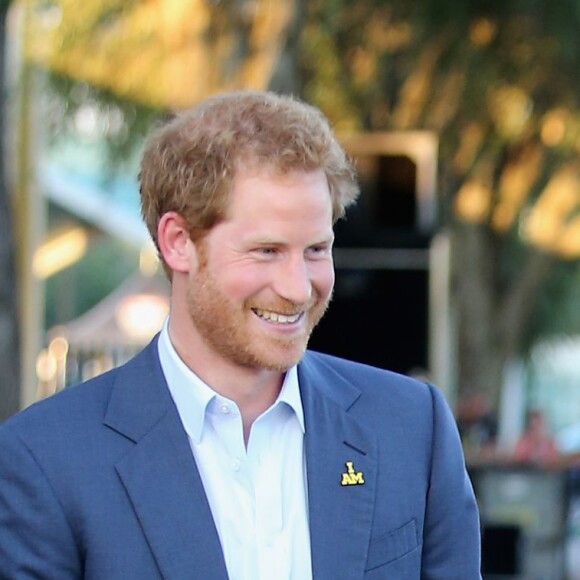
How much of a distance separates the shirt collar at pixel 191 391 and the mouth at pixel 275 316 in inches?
5.9

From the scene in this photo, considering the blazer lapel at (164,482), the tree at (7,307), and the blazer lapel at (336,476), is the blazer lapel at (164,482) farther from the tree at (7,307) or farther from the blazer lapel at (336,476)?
the tree at (7,307)

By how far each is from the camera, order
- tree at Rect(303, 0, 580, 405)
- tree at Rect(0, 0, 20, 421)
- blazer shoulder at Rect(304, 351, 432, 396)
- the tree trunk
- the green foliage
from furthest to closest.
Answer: the green foliage < the tree trunk < tree at Rect(303, 0, 580, 405) < tree at Rect(0, 0, 20, 421) < blazer shoulder at Rect(304, 351, 432, 396)

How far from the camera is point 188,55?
12.3m

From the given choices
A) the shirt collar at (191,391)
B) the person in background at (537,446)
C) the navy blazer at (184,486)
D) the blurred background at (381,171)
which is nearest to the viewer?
the navy blazer at (184,486)

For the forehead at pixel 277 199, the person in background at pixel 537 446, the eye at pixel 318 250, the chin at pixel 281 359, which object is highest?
the forehead at pixel 277 199

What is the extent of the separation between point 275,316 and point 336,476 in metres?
0.28

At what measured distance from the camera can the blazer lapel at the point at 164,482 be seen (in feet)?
8.79

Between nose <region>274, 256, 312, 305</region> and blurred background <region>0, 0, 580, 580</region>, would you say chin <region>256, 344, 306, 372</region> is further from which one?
blurred background <region>0, 0, 580, 580</region>

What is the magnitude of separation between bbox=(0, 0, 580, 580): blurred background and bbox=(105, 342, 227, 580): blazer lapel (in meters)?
5.13

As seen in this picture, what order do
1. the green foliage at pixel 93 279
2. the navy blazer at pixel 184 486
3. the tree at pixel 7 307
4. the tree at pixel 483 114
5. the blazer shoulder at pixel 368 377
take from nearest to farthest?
1. the navy blazer at pixel 184 486
2. the blazer shoulder at pixel 368 377
3. the tree at pixel 7 307
4. the tree at pixel 483 114
5. the green foliage at pixel 93 279

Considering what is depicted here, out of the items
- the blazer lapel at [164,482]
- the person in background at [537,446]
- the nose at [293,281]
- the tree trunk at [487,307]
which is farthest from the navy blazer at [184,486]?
the tree trunk at [487,307]

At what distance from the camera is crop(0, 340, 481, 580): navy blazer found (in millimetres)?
2678

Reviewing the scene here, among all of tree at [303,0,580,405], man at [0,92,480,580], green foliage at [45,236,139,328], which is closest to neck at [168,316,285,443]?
man at [0,92,480,580]

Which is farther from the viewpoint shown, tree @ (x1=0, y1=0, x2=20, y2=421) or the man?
tree @ (x1=0, y1=0, x2=20, y2=421)
